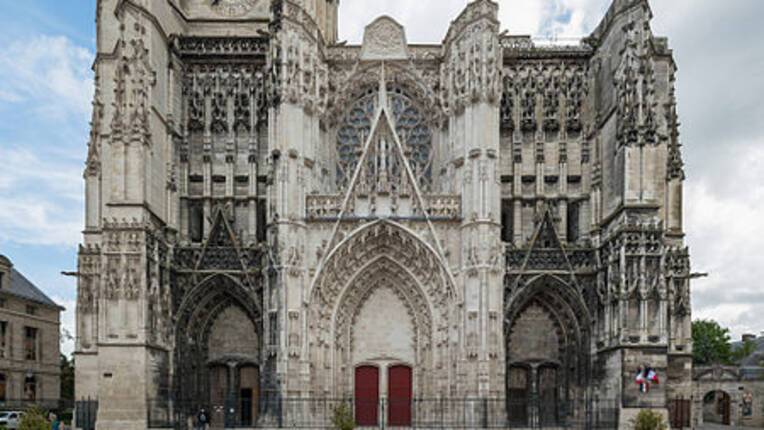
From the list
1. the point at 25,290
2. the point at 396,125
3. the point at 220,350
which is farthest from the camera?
the point at 25,290

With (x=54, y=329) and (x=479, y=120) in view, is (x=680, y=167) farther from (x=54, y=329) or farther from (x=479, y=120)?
(x=54, y=329)

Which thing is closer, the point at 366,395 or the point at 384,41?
the point at 366,395

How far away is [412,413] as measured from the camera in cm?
2650

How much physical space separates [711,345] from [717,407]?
39.8ft

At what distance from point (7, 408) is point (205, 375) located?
47.3 feet

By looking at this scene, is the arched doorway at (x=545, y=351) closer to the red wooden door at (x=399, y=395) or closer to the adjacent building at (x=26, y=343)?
the red wooden door at (x=399, y=395)

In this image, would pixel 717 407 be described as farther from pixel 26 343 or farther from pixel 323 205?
pixel 26 343

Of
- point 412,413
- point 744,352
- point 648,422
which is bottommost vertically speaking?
point 744,352

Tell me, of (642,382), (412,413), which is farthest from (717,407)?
(412,413)

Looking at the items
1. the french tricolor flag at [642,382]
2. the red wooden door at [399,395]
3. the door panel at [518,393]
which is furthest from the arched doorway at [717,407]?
the red wooden door at [399,395]

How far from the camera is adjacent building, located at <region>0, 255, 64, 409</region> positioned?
120 feet

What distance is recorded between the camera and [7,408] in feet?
115

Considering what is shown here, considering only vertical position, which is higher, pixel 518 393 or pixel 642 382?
pixel 642 382

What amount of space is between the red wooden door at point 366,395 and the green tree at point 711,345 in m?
37.4
